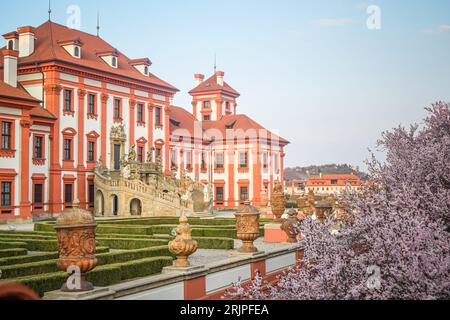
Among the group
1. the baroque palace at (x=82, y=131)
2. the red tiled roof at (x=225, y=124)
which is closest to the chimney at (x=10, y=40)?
the baroque palace at (x=82, y=131)

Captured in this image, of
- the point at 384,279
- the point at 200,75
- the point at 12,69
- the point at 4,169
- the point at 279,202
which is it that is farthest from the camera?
the point at 200,75

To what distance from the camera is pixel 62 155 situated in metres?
34.7

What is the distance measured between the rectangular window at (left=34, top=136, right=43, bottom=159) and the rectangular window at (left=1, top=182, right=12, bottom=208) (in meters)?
3.46

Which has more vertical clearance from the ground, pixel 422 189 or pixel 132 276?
pixel 422 189

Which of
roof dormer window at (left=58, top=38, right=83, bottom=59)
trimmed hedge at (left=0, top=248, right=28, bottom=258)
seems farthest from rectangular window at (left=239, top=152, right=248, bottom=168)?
trimmed hedge at (left=0, top=248, right=28, bottom=258)

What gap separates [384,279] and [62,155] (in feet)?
97.1

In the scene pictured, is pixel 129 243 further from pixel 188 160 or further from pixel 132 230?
pixel 188 160

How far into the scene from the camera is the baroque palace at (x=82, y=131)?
3030cm

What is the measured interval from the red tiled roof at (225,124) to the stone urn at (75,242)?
43.3 meters

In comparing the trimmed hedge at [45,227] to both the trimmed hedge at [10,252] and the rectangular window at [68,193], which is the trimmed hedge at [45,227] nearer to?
the trimmed hedge at [10,252]

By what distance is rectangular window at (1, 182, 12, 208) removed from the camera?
29.3 m

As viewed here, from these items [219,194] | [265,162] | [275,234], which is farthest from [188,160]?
[275,234]
